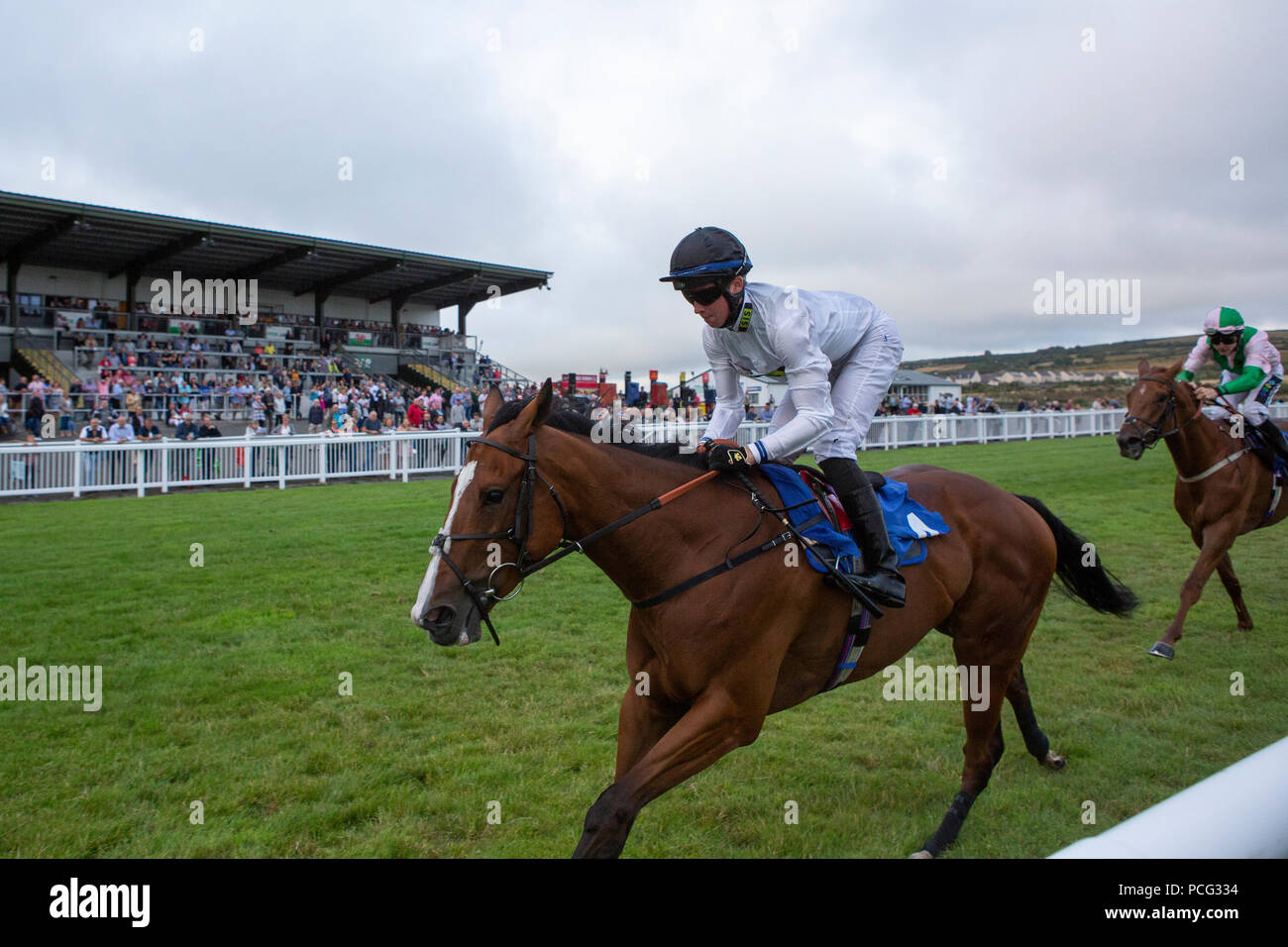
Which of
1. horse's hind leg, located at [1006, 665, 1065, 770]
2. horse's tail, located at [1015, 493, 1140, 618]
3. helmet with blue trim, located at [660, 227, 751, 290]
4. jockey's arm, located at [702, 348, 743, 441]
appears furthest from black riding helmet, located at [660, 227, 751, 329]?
horse's hind leg, located at [1006, 665, 1065, 770]

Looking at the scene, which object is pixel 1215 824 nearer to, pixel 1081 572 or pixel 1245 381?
pixel 1081 572

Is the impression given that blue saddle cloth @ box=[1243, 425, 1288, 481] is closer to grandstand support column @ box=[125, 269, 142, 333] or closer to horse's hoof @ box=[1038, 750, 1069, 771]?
horse's hoof @ box=[1038, 750, 1069, 771]

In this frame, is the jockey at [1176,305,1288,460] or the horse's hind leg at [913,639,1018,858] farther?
the jockey at [1176,305,1288,460]

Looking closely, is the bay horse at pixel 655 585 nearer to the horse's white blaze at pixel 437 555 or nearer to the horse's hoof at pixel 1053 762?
the horse's white blaze at pixel 437 555

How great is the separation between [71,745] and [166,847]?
157 cm

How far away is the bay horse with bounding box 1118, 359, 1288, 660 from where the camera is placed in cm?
696

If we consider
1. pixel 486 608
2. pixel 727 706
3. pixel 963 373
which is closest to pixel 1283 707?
pixel 727 706

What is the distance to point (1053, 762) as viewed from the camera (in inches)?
173

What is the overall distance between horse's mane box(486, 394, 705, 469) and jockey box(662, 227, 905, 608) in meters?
0.11

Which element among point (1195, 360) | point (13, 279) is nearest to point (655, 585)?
point (1195, 360)

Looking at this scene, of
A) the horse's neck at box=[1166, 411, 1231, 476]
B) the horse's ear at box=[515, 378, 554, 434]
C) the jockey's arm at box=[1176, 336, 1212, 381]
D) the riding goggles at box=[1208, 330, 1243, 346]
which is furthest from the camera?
the jockey's arm at box=[1176, 336, 1212, 381]

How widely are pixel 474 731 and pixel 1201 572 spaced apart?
589cm
